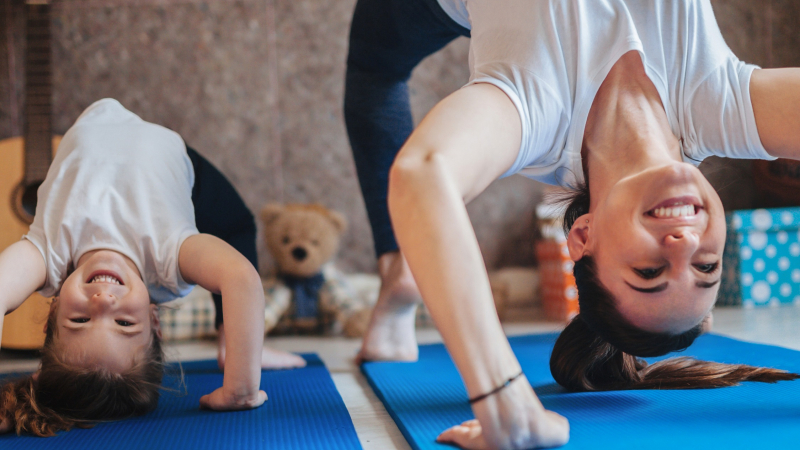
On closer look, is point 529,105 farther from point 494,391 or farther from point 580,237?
point 494,391

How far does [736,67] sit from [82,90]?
2306mm

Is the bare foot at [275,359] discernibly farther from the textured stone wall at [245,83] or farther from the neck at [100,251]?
the textured stone wall at [245,83]

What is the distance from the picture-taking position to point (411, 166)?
776 millimetres

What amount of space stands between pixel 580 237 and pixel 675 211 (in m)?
0.16

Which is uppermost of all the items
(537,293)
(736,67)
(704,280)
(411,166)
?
(736,67)

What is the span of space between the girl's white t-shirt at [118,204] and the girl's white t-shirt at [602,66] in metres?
0.69

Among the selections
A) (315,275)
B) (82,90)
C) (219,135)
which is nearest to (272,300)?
(315,275)

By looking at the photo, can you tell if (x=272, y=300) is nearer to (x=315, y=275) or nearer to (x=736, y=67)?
(x=315, y=275)

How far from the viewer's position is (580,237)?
98 cm

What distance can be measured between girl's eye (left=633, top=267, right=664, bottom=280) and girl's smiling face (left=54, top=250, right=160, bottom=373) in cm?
81

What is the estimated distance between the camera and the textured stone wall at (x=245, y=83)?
2.46 m

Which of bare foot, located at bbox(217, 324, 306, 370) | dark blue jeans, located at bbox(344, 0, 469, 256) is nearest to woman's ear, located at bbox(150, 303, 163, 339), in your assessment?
bare foot, located at bbox(217, 324, 306, 370)

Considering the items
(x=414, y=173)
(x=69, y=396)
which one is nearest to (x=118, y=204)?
(x=69, y=396)

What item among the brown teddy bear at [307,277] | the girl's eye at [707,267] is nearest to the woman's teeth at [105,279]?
the girl's eye at [707,267]
